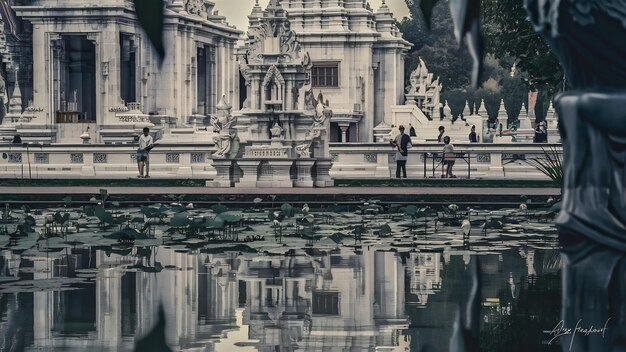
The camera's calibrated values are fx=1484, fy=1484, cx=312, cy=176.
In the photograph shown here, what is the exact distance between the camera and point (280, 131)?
37.6 metres

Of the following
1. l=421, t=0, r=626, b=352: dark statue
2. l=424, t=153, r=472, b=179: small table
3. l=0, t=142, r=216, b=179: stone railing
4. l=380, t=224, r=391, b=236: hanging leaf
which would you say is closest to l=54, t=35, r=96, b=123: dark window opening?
l=0, t=142, r=216, b=179: stone railing

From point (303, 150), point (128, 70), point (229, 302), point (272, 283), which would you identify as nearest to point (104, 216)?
point (272, 283)

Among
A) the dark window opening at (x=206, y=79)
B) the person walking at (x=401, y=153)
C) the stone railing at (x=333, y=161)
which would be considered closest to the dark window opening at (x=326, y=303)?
the person walking at (x=401, y=153)

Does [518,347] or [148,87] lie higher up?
[148,87]

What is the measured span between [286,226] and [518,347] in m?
10.7

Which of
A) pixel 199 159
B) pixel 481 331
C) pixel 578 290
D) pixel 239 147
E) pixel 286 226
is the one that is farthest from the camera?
pixel 199 159

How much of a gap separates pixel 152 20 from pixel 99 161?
132ft

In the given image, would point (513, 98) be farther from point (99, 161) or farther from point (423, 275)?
point (423, 275)

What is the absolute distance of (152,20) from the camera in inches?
207

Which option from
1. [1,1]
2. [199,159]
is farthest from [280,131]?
[1,1]

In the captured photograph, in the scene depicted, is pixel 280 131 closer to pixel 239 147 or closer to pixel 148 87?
pixel 239 147

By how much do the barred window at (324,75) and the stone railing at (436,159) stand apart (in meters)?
22.0

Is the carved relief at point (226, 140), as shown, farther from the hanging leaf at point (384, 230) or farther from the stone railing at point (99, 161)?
the hanging leaf at point (384, 230)

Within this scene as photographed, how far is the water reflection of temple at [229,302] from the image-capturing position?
1020 centimetres
